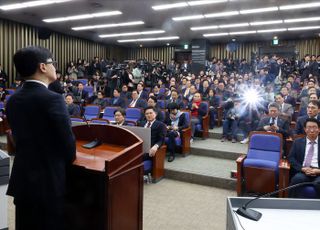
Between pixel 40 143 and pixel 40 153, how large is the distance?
1.6 inches

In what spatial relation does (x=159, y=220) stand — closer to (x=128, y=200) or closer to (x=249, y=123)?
(x=128, y=200)

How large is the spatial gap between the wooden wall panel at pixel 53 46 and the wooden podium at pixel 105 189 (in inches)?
307

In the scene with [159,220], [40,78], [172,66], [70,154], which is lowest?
[159,220]

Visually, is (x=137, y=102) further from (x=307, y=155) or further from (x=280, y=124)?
(x=307, y=155)

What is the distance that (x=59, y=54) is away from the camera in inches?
465

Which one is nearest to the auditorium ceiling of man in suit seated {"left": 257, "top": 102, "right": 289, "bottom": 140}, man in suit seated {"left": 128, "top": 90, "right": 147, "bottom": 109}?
man in suit seated {"left": 128, "top": 90, "right": 147, "bottom": 109}

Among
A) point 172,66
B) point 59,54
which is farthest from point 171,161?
point 59,54

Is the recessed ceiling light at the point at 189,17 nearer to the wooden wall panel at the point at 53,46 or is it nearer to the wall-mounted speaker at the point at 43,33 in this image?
the wooden wall panel at the point at 53,46

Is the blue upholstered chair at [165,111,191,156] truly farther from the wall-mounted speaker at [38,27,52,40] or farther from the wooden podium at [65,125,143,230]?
the wall-mounted speaker at [38,27,52,40]

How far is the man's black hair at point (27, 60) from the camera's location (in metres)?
1.23

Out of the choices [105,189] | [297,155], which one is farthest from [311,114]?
[105,189]

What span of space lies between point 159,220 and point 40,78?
6.51ft

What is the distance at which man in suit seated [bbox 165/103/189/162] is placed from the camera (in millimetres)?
4578

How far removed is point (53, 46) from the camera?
11484 millimetres
